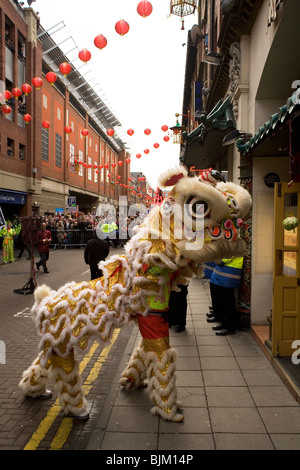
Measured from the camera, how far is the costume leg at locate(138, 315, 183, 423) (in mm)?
3479

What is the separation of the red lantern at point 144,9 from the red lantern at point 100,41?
1.45 m

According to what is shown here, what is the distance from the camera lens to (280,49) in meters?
5.45

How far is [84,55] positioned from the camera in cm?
972

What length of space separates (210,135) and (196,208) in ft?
16.4

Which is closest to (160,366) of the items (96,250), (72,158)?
(96,250)

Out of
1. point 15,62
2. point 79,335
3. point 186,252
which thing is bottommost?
point 79,335

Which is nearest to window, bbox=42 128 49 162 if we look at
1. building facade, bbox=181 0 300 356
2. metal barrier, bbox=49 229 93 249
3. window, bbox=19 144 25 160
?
window, bbox=19 144 25 160

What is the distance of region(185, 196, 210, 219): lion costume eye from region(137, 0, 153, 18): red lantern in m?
5.92

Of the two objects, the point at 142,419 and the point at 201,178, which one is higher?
the point at 201,178

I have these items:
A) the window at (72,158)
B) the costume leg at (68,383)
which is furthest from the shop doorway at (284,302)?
the window at (72,158)

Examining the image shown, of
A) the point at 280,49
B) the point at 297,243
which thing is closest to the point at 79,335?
the point at 297,243

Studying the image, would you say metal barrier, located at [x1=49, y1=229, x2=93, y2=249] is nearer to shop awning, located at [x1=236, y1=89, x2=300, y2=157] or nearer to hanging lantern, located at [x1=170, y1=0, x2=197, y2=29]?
hanging lantern, located at [x1=170, y1=0, x2=197, y2=29]

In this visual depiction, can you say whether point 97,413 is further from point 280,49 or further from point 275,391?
point 280,49
